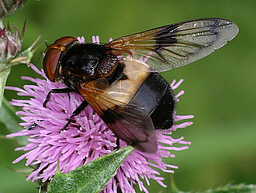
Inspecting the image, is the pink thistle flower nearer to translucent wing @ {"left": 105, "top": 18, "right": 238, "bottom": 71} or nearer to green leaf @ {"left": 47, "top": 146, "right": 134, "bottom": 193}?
green leaf @ {"left": 47, "top": 146, "right": 134, "bottom": 193}

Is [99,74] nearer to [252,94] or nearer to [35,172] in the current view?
[35,172]

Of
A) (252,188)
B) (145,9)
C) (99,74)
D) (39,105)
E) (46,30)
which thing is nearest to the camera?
(99,74)

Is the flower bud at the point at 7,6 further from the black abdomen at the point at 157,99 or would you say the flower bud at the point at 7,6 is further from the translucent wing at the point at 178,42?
the black abdomen at the point at 157,99

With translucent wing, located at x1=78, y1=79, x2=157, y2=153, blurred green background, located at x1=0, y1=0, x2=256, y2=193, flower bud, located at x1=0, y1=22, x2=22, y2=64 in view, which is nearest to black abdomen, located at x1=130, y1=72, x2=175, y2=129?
translucent wing, located at x1=78, y1=79, x2=157, y2=153

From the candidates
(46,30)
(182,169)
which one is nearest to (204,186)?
(182,169)

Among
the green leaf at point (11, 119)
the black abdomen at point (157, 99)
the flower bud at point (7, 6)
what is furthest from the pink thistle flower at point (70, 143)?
the flower bud at point (7, 6)
